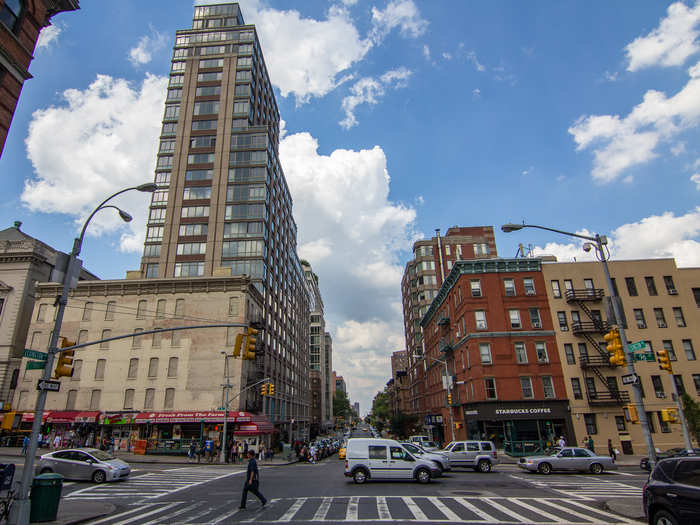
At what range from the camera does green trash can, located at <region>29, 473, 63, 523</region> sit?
38.7 feet

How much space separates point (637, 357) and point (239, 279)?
1532 inches

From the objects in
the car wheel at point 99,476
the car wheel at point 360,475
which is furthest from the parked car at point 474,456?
the car wheel at point 99,476

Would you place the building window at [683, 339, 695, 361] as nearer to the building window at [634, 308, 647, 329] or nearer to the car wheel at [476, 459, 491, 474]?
the building window at [634, 308, 647, 329]

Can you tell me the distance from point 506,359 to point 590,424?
28.7ft

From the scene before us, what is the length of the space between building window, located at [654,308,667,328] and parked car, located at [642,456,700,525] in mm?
36013

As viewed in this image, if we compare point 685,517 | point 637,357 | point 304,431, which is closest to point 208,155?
point 304,431

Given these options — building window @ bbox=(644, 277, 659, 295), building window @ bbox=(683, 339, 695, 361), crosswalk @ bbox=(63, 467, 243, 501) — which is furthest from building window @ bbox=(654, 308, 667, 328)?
crosswalk @ bbox=(63, 467, 243, 501)

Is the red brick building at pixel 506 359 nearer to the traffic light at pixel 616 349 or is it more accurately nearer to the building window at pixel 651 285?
the building window at pixel 651 285

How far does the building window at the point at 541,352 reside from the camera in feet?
124

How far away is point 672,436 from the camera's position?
1368 inches

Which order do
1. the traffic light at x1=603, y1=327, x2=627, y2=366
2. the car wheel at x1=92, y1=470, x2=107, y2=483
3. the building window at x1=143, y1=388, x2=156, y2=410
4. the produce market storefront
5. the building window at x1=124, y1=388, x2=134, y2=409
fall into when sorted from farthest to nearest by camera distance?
the building window at x1=124, y1=388, x2=134, y2=409
the building window at x1=143, y1=388, x2=156, y2=410
the produce market storefront
the car wheel at x1=92, y1=470, x2=107, y2=483
the traffic light at x1=603, y1=327, x2=627, y2=366

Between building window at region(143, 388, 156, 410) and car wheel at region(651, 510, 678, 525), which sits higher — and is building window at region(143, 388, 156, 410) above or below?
above

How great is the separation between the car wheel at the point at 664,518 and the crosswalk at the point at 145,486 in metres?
17.4

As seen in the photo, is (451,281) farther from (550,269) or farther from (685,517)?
(685,517)
